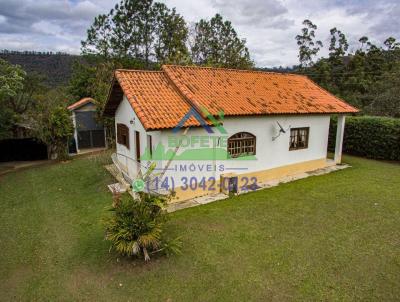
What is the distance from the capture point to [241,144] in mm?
12234

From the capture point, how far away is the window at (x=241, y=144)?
39.1ft

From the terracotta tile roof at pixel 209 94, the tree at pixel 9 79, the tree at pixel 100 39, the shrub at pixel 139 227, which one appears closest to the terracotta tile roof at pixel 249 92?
the terracotta tile roof at pixel 209 94

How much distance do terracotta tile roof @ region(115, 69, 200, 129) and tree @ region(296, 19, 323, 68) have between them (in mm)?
39315

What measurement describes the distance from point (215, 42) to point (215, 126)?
26.5m

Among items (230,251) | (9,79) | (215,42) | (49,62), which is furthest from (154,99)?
(49,62)

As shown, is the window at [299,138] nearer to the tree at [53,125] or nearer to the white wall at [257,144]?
the white wall at [257,144]

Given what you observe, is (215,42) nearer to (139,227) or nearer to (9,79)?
(9,79)

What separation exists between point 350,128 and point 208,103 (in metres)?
13.3

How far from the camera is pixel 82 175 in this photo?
15.4m

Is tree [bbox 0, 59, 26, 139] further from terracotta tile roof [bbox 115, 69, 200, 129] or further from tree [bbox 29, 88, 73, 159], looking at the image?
terracotta tile roof [bbox 115, 69, 200, 129]

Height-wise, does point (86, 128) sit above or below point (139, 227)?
above

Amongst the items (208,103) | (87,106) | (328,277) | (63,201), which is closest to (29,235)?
(63,201)

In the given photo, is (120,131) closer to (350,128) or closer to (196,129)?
(196,129)

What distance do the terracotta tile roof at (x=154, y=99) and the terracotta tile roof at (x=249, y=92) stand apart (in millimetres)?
490
